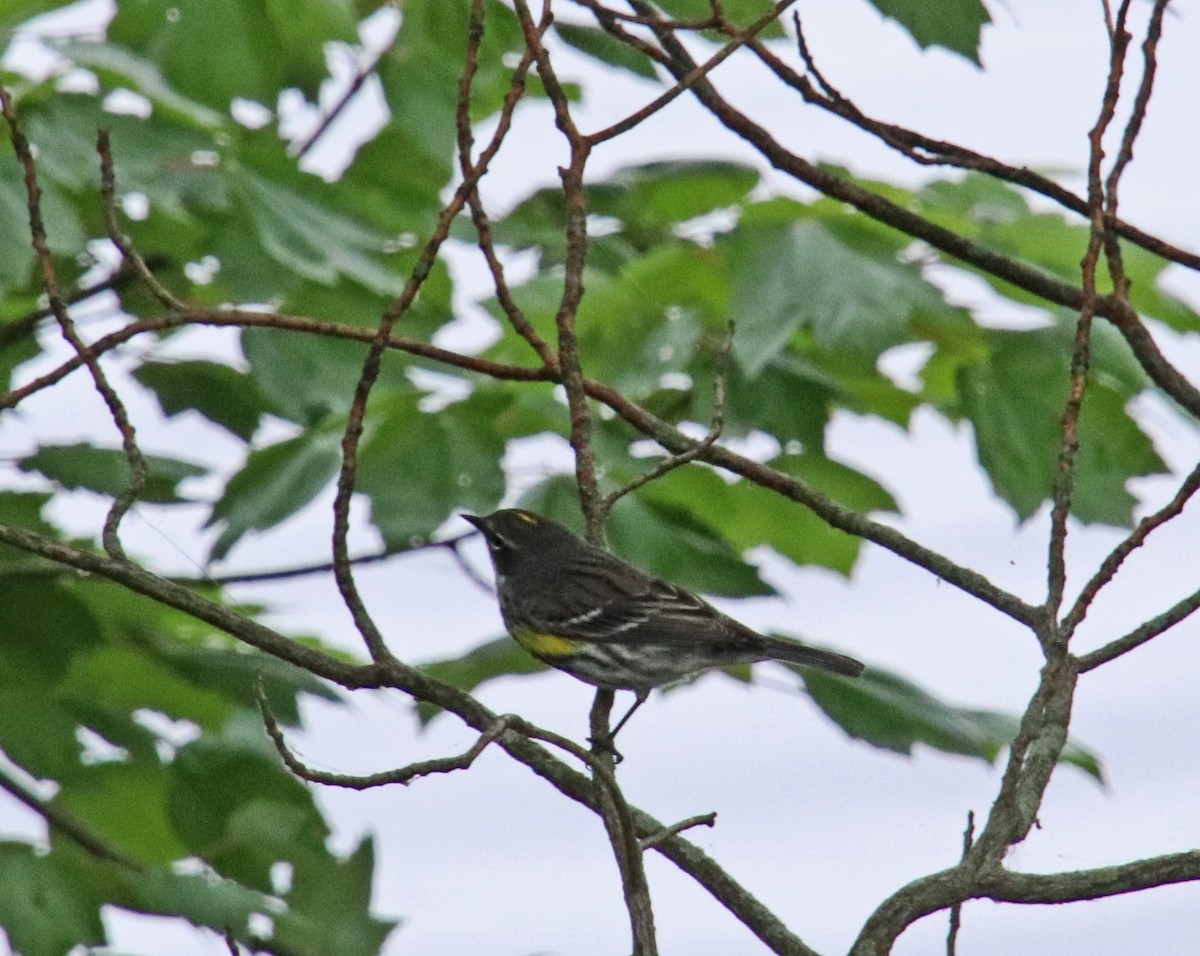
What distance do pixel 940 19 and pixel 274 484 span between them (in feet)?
6.59

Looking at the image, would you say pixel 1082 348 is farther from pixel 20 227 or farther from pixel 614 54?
pixel 20 227

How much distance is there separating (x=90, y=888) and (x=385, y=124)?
215 centimetres

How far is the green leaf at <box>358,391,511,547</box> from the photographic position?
384 centimetres

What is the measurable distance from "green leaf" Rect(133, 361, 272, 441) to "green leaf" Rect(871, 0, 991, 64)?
7.04 feet

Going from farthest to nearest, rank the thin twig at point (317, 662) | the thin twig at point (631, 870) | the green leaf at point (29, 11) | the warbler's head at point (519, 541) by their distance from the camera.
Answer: the warbler's head at point (519, 541) → the green leaf at point (29, 11) → the thin twig at point (317, 662) → the thin twig at point (631, 870)

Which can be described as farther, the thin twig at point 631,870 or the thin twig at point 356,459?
the thin twig at point 356,459

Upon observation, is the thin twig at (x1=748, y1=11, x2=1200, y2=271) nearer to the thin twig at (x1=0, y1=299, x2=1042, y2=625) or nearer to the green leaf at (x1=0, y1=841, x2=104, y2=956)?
the thin twig at (x1=0, y1=299, x2=1042, y2=625)

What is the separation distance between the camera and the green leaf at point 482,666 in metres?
4.00

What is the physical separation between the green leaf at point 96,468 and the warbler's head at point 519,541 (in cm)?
136

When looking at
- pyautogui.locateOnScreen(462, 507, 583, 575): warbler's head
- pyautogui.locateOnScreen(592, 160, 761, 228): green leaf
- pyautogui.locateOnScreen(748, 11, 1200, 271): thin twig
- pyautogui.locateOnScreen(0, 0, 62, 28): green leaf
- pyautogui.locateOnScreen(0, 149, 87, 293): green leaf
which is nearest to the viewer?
pyautogui.locateOnScreen(748, 11, 1200, 271): thin twig

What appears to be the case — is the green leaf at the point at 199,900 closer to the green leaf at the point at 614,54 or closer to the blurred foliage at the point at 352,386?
the blurred foliage at the point at 352,386

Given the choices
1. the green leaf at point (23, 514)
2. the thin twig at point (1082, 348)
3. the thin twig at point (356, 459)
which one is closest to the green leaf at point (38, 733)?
the green leaf at point (23, 514)

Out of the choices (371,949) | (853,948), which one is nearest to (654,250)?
(371,949)

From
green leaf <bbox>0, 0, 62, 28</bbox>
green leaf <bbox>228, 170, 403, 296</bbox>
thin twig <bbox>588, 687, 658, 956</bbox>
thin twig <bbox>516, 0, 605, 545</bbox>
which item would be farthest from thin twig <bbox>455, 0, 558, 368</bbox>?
green leaf <bbox>0, 0, 62, 28</bbox>
